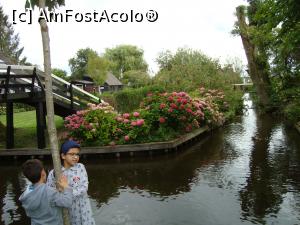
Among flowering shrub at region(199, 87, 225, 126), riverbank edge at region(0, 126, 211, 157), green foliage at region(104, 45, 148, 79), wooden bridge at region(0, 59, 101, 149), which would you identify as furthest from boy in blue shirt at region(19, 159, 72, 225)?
green foliage at region(104, 45, 148, 79)

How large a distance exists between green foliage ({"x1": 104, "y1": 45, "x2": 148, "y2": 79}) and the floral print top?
77704 millimetres

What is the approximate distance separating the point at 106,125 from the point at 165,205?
652 cm

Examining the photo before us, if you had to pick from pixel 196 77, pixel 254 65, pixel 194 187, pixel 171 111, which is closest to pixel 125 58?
pixel 254 65

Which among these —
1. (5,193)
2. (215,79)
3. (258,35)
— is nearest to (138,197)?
(5,193)

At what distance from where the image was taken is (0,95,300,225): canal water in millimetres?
6902

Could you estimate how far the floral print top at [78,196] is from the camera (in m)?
3.80

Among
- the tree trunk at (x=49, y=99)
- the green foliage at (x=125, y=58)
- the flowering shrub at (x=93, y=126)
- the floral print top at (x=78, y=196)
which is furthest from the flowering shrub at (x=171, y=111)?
the green foliage at (x=125, y=58)

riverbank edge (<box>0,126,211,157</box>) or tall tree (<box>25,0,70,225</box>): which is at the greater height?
tall tree (<box>25,0,70,225</box>)

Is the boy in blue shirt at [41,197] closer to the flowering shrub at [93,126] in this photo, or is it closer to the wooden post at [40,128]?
the flowering shrub at [93,126]

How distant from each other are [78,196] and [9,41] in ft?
→ 213

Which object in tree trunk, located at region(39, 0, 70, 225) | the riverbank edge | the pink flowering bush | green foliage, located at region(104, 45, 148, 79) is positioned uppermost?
green foliage, located at region(104, 45, 148, 79)

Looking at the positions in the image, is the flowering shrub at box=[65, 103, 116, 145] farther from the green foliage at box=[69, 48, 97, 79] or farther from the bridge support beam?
the green foliage at box=[69, 48, 97, 79]

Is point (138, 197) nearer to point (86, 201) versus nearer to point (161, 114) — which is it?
point (86, 201)

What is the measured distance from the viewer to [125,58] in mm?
82062
